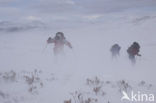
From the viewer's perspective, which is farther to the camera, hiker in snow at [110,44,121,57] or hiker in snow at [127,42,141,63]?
hiker in snow at [110,44,121,57]

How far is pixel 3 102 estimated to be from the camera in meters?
5.58

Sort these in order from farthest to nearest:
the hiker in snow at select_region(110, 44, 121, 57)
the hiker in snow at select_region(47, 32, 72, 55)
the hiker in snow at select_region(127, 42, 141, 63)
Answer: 1. the hiker in snow at select_region(110, 44, 121, 57)
2. the hiker in snow at select_region(47, 32, 72, 55)
3. the hiker in snow at select_region(127, 42, 141, 63)

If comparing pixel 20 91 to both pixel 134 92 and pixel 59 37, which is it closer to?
pixel 134 92

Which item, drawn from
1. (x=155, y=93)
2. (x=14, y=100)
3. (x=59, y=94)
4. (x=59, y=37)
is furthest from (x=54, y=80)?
(x=59, y=37)

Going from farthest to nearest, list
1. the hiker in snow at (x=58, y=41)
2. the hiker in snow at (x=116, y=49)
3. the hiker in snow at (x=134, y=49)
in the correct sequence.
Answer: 1. the hiker in snow at (x=116, y=49)
2. the hiker in snow at (x=58, y=41)
3. the hiker in snow at (x=134, y=49)

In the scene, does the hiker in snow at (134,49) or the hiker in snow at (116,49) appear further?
the hiker in snow at (116,49)

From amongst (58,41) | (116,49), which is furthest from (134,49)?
(58,41)

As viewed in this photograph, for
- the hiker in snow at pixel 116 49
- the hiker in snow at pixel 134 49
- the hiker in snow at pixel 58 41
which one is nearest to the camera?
the hiker in snow at pixel 134 49

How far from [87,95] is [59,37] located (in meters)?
6.95

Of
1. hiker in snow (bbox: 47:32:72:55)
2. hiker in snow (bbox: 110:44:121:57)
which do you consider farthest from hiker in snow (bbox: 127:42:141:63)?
hiker in snow (bbox: 47:32:72:55)

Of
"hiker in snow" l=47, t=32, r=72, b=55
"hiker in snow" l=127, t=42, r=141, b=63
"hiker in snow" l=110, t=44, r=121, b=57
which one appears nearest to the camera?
"hiker in snow" l=127, t=42, r=141, b=63

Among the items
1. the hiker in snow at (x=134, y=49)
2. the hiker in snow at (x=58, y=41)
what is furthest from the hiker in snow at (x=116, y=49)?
the hiker in snow at (x=58, y=41)

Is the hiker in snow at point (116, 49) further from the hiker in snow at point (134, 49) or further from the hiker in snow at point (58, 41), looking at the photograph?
A: the hiker in snow at point (58, 41)

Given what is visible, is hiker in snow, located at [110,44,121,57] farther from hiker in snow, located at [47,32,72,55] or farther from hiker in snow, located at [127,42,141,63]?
hiker in snow, located at [47,32,72,55]
